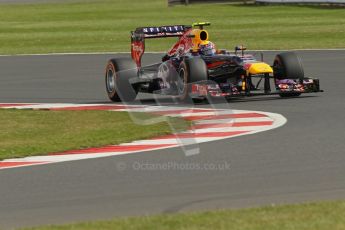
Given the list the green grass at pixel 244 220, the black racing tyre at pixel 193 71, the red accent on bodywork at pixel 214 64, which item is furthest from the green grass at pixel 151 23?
the green grass at pixel 244 220

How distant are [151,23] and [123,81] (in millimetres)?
26272

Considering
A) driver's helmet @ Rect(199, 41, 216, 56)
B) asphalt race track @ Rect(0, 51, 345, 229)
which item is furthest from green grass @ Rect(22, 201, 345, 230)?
driver's helmet @ Rect(199, 41, 216, 56)

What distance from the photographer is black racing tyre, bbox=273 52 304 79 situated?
16.8 m

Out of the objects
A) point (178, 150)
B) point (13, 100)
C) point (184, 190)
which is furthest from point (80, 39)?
point (184, 190)

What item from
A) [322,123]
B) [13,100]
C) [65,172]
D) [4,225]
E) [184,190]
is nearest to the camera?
[4,225]

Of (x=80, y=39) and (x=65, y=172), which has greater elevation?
(x=65, y=172)

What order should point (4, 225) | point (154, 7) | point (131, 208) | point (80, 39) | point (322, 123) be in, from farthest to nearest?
point (154, 7) → point (80, 39) → point (322, 123) → point (131, 208) → point (4, 225)

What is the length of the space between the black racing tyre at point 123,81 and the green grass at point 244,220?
32.3 ft

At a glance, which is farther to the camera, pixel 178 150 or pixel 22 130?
pixel 22 130

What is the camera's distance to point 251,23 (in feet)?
137

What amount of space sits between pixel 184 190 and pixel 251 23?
33414mm

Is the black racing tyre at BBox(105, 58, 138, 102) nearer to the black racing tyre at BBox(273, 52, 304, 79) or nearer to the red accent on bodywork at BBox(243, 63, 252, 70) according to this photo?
the red accent on bodywork at BBox(243, 63, 252, 70)

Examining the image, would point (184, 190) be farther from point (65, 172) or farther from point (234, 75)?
point (234, 75)

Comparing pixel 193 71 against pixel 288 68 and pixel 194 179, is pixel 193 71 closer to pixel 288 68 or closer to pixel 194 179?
pixel 288 68
